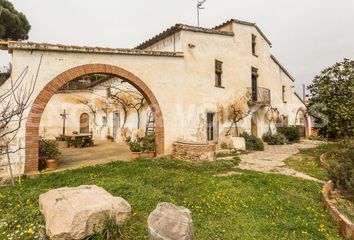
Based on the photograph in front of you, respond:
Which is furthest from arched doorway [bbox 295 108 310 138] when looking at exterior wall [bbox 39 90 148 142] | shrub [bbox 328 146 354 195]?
shrub [bbox 328 146 354 195]

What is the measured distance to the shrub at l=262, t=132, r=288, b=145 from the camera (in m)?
18.5

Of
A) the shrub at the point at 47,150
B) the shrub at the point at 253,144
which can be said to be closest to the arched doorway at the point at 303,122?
the shrub at the point at 253,144

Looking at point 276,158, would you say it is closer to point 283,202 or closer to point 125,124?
point 283,202

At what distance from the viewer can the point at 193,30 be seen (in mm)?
13133

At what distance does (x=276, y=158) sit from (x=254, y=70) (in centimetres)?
752

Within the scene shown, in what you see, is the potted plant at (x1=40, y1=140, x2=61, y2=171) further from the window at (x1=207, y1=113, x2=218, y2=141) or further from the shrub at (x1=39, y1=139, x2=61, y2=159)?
the window at (x1=207, y1=113, x2=218, y2=141)

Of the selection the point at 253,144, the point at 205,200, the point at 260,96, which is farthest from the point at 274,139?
the point at 205,200

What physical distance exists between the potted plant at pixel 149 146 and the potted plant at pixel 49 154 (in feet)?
12.4

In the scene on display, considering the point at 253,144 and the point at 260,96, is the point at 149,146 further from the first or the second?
the point at 260,96

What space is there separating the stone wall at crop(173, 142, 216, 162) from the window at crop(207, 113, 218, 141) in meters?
3.49

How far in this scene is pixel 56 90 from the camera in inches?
355

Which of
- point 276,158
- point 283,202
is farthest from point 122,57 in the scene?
point 276,158

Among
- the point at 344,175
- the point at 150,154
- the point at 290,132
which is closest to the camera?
the point at 344,175

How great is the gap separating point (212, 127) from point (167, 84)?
429 cm
